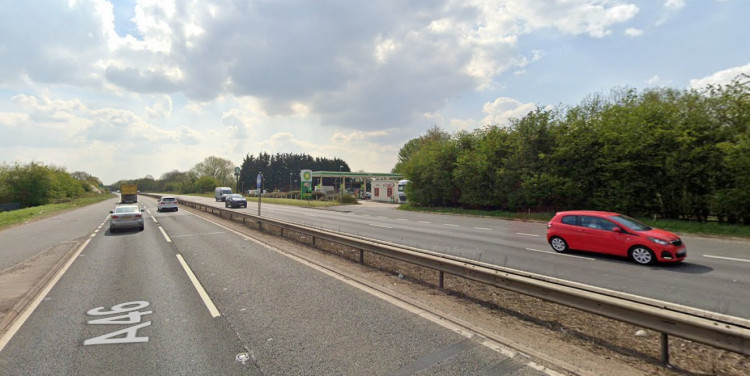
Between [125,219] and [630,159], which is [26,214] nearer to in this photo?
[125,219]

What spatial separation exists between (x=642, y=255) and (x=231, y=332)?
34.5ft

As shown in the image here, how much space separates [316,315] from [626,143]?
2018 cm

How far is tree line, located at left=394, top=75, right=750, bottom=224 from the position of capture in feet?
52.0

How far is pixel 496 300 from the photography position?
20.4ft

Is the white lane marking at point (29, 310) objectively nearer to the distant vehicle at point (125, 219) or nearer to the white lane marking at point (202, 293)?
the white lane marking at point (202, 293)

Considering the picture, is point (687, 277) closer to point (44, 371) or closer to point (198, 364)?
point (198, 364)

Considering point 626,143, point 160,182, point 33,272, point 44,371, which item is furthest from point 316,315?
point 160,182

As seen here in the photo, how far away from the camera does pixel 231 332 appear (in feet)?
15.7

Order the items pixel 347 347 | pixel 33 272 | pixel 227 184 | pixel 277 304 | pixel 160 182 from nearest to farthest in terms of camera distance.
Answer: pixel 347 347
pixel 277 304
pixel 33 272
pixel 227 184
pixel 160 182

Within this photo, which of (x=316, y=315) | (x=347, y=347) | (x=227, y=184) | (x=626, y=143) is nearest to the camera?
(x=347, y=347)

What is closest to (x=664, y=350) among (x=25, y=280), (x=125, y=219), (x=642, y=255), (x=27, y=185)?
(x=642, y=255)

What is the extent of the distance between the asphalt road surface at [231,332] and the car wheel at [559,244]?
807cm

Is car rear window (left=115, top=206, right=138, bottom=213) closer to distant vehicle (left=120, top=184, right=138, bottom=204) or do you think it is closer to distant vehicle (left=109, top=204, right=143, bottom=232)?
distant vehicle (left=109, top=204, right=143, bottom=232)

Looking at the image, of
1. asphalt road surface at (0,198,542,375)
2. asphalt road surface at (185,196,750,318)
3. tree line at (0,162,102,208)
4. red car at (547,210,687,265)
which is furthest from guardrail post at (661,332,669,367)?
tree line at (0,162,102,208)
